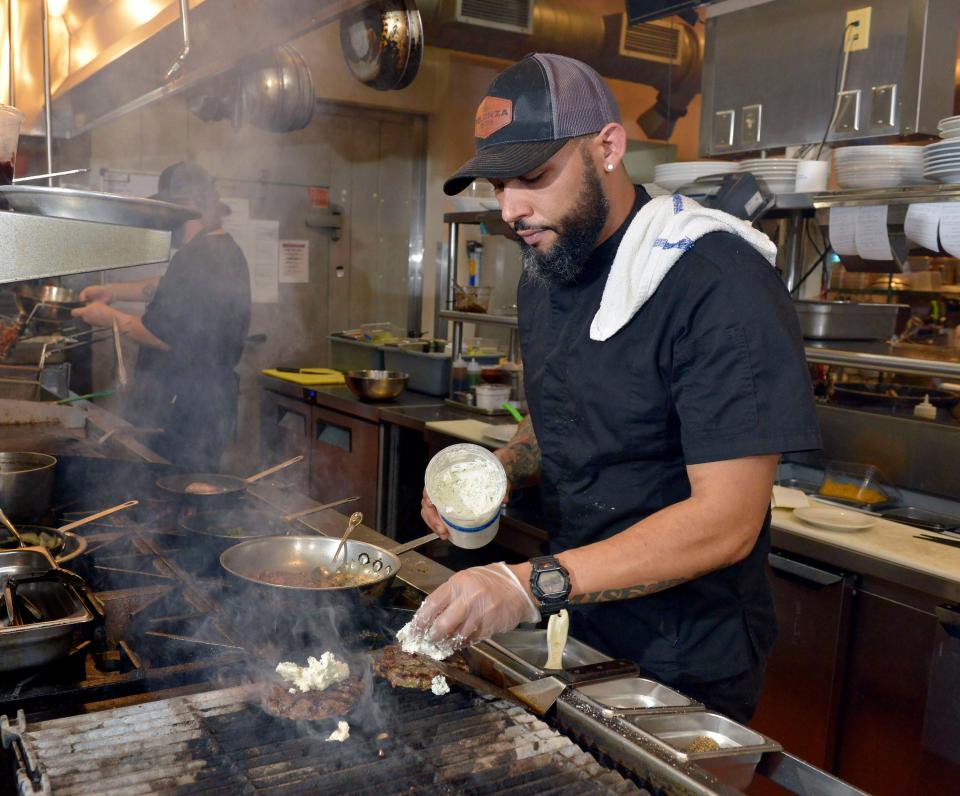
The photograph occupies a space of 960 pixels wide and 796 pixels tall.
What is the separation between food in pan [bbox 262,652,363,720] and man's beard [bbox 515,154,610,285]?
37.4 inches

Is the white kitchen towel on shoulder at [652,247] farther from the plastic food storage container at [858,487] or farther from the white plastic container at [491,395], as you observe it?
the white plastic container at [491,395]

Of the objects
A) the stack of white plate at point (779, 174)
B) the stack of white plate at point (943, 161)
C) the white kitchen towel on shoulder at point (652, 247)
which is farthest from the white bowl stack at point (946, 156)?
the white kitchen towel on shoulder at point (652, 247)

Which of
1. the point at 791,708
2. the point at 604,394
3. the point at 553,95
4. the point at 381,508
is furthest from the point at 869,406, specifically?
the point at 381,508

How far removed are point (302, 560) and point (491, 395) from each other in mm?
2906

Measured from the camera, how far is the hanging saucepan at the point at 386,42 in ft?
12.7

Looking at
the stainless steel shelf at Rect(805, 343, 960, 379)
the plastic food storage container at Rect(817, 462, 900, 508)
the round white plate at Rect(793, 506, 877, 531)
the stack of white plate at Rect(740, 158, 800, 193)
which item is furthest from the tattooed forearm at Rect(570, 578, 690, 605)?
the stack of white plate at Rect(740, 158, 800, 193)

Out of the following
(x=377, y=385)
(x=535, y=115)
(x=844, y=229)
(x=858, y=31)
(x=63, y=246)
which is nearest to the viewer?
(x=63, y=246)

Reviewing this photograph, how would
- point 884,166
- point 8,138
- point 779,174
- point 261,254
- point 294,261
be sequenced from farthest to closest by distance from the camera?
point 294,261 < point 261,254 < point 779,174 < point 884,166 < point 8,138

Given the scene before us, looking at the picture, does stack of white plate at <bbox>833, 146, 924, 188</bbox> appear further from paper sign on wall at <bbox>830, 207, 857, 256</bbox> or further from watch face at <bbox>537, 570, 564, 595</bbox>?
watch face at <bbox>537, 570, 564, 595</bbox>

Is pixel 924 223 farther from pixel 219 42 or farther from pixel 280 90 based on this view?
pixel 280 90

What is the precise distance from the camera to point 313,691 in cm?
137

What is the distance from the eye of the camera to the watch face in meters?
1.52

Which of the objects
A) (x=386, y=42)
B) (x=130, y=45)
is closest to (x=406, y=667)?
(x=130, y=45)

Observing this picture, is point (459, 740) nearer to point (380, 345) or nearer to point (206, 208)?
point (206, 208)
